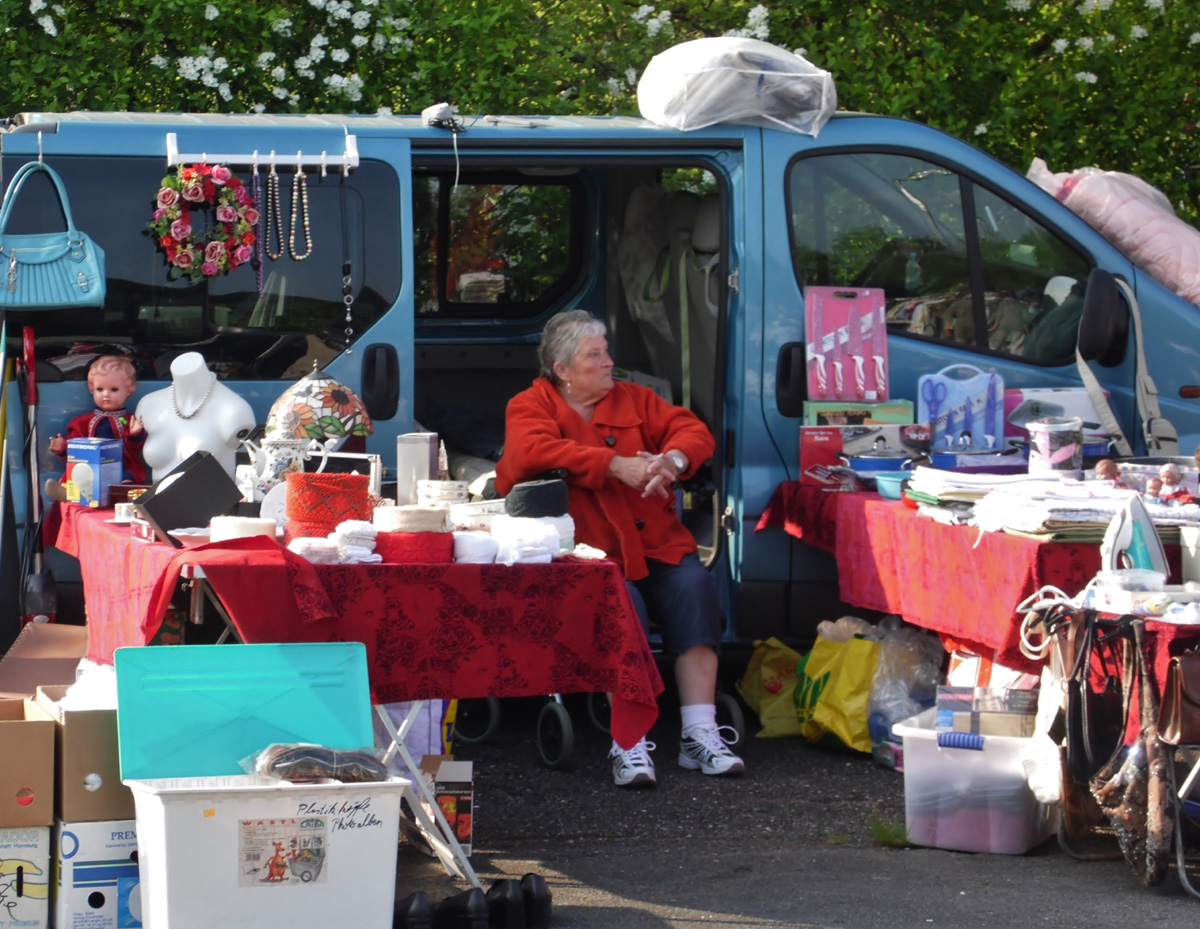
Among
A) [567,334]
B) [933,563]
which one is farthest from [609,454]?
[933,563]

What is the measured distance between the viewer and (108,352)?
17.6 ft

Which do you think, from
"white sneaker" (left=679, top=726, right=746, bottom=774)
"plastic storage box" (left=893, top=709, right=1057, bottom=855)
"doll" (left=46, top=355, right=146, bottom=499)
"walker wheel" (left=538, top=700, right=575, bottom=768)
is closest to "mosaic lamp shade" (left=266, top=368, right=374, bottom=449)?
"doll" (left=46, top=355, right=146, bottom=499)

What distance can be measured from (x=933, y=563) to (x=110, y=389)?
8.61 ft

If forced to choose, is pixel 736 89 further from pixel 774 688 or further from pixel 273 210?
pixel 774 688

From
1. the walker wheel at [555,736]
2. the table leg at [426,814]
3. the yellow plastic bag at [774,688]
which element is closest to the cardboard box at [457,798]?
the table leg at [426,814]

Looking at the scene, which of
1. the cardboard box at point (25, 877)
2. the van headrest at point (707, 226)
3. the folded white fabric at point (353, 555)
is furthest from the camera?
the van headrest at point (707, 226)

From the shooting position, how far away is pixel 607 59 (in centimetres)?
793

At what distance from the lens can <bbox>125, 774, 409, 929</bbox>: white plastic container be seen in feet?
11.1

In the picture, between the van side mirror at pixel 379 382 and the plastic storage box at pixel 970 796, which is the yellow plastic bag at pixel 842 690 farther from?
the van side mirror at pixel 379 382

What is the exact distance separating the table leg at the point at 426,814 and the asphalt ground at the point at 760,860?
0.09 meters

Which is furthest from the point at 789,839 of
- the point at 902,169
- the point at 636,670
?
the point at 902,169

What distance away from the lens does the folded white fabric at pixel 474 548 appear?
4.11 meters

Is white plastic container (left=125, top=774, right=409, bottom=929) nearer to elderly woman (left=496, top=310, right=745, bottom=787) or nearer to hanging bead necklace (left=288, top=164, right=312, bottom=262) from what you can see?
elderly woman (left=496, top=310, right=745, bottom=787)

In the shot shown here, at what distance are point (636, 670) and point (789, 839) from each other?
2.75ft
